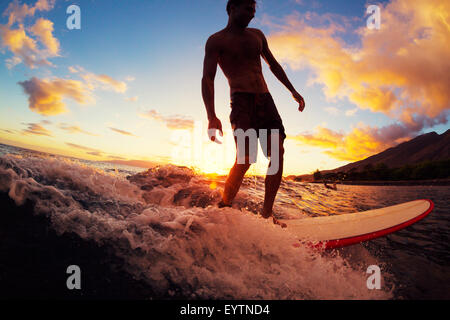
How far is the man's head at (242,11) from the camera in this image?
8.06 feet

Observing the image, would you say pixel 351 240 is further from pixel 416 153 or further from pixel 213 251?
pixel 416 153

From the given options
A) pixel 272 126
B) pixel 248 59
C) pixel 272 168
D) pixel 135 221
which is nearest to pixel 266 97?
pixel 272 126

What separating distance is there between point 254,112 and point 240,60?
711 mm

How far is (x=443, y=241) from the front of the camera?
8.62 feet

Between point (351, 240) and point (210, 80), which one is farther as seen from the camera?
point (210, 80)

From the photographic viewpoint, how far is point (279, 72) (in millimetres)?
3088

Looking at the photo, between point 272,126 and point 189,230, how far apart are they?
1584 millimetres

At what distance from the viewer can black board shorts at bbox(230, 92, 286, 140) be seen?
2.39 meters

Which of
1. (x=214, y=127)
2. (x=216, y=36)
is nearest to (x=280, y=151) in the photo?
(x=214, y=127)

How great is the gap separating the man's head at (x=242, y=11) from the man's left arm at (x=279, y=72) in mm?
542

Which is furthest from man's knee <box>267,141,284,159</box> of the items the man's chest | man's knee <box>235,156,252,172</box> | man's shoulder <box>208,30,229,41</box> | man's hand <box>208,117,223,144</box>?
man's shoulder <box>208,30,229,41</box>

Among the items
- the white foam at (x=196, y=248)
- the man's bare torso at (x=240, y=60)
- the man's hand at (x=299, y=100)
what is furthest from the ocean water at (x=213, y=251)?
the man's hand at (x=299, y=100)

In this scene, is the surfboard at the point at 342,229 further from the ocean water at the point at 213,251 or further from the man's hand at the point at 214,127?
the man's hand at the point at 214,127

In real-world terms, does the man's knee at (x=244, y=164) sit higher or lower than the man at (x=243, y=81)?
lower
